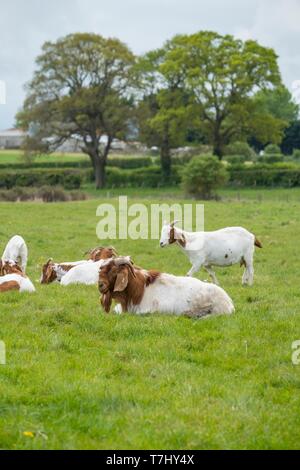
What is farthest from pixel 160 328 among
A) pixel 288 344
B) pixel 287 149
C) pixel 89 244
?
pixel 287 149

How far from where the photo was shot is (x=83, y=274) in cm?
1639

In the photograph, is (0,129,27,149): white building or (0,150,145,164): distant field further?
(0,129,27,149): white building

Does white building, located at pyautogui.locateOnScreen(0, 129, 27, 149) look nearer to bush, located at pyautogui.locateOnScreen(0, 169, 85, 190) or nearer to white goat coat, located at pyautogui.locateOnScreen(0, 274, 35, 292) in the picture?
bush, located at pyautogui.locateOnScreen(0, 169, 85, 190)

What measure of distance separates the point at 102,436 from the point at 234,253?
34.9 feet

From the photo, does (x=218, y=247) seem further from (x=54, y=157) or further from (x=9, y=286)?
(x=54, y=157)

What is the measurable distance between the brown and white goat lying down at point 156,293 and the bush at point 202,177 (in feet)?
144

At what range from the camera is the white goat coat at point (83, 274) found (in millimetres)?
16230

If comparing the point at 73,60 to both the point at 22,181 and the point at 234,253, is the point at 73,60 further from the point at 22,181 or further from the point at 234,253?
the point at 234,253

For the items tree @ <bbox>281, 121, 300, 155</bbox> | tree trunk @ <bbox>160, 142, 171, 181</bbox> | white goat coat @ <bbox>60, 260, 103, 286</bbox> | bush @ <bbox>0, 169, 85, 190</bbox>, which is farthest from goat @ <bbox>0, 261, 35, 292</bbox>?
tree @ <bbox>281, 121, 300, 155</bbox>

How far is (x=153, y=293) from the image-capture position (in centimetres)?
1207

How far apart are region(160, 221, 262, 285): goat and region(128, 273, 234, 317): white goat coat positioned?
16.6 feet

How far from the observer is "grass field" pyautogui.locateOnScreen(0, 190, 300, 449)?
7.11 meters

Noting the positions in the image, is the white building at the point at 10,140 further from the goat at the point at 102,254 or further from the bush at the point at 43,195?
the goat at the point at 102,254
